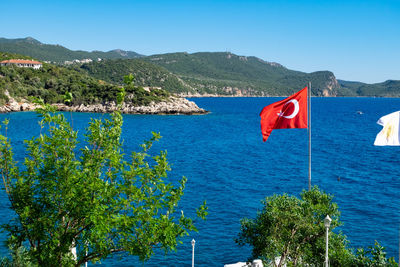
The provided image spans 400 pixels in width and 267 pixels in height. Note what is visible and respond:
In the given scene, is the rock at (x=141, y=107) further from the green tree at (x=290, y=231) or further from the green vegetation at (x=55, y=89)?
the green tree at (x=290, y=231)

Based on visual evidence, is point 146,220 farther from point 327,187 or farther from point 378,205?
point 327,187

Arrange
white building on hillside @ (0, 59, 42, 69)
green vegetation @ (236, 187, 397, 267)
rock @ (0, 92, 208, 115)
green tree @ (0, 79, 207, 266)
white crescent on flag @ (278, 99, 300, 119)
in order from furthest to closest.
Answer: white building on hillside @ (0, 59, 42, 69)
rock @ (0, 92, 208, 115)
white crescent on flag @ (278, 99, 300, 119)
green vegetation @ (236, 187, 397, 267)
green tree @ (0, 79, 207, 266)

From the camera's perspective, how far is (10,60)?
142250mm

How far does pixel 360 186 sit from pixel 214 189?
55.5 ft

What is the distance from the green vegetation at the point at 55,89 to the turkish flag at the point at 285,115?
343 ft

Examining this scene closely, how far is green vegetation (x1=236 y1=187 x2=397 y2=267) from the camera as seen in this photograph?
1438 cm

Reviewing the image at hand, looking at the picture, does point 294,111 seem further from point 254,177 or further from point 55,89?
point 55,89

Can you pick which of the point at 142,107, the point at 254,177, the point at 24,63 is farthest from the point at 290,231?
the point at 24,63

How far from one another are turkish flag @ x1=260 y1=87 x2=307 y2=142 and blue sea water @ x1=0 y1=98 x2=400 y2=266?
221 inches

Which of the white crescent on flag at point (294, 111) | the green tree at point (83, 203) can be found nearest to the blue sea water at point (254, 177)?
the green tree at point (83, 203)

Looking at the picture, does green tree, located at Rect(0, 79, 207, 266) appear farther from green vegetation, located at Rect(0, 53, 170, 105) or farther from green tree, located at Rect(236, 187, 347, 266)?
green vegetation, located at Rect(0, 53, 170, 105)

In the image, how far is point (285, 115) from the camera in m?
14.7

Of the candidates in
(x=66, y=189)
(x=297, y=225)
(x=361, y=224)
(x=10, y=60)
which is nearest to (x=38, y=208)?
(x=66, y=189)

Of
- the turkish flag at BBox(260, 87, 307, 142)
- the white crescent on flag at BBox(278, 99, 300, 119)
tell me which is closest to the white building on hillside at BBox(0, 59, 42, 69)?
the turkish flag at BBox(260, 87, 307, 142)
